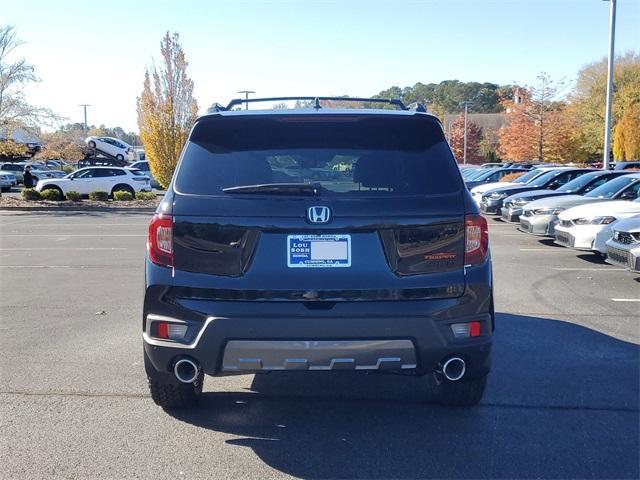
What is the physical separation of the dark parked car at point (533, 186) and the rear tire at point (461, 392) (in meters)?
15.3

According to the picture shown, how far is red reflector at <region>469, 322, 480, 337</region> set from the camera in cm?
388

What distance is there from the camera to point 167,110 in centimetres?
2788

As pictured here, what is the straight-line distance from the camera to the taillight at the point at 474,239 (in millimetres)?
3850

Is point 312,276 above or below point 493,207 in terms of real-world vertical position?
above

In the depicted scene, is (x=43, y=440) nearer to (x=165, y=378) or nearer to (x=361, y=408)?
(x=165, y=378)

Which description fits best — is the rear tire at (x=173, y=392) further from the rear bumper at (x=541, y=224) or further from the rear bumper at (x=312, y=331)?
the rear bumper at (x=541, y=224)

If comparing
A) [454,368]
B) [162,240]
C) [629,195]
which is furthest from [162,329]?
[629,195]

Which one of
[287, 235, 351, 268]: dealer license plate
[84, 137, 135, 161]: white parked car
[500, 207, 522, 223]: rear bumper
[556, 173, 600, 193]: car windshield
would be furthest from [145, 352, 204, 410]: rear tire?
[84, 137, 135, 161]: white parked car

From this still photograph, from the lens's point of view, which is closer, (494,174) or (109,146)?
(494,174)

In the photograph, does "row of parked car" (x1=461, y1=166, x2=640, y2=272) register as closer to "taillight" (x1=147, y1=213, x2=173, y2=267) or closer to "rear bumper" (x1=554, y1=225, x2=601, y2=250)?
"rear bumper" (x1=554, y1=225, x2=601, y2=250)

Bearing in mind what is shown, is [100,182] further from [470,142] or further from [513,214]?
[470,142]

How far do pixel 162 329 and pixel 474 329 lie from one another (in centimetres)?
179

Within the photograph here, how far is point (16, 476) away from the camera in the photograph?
3660 millimetres

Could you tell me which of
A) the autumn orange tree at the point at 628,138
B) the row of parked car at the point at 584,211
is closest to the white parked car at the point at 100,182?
the row of parked car at the point at 584,211
